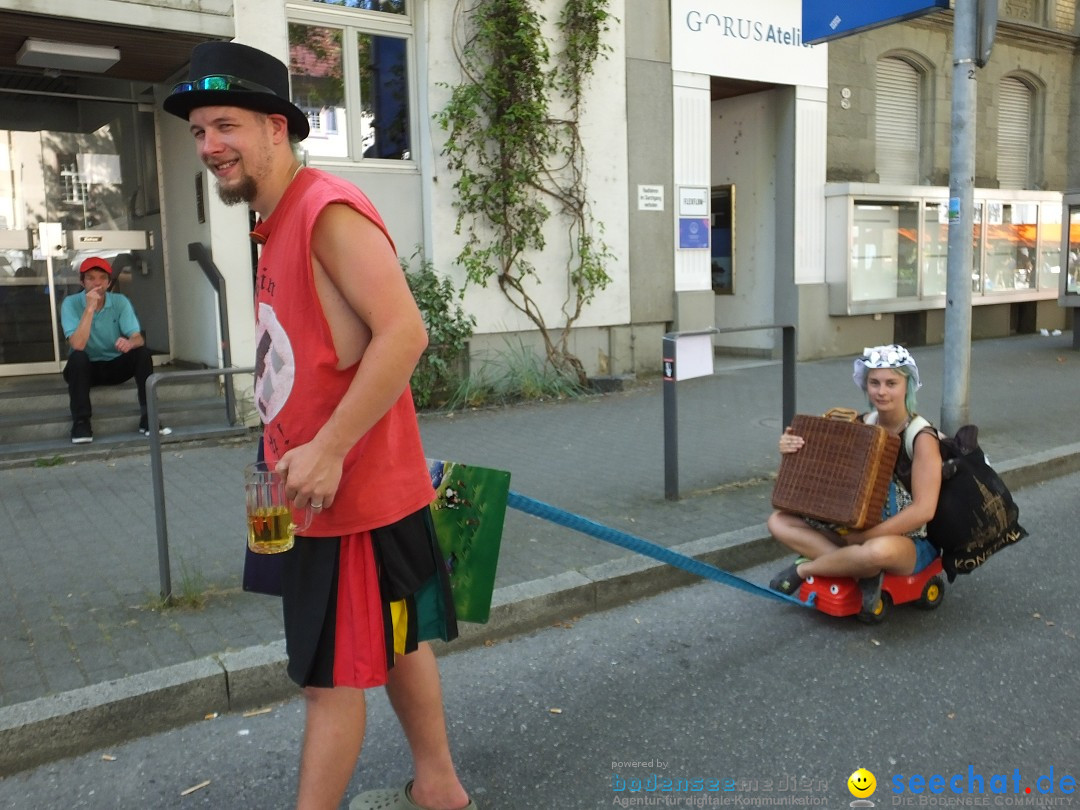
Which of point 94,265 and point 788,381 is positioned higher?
point 94,265

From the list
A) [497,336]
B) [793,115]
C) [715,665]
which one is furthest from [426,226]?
[715,665]

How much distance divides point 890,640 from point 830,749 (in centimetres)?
107

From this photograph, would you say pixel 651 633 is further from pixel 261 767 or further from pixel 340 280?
pixel 340 280

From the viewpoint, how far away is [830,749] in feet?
10.5

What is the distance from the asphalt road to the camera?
301 centimetres

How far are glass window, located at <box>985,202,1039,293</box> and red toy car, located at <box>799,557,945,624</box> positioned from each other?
12.2 m

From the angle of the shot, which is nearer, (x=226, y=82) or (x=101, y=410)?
(x=226, y=82)

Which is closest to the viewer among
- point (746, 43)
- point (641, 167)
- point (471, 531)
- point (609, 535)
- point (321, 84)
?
point (471, 531)

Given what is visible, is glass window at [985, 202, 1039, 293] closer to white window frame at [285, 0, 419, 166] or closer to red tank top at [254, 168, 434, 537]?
white window frame at [285, 0, 419, 166]

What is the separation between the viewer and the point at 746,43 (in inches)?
477

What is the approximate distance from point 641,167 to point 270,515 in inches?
379

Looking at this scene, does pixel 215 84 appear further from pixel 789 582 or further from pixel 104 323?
pixel 104 323

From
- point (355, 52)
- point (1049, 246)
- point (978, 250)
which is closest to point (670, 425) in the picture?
point (355, 52)

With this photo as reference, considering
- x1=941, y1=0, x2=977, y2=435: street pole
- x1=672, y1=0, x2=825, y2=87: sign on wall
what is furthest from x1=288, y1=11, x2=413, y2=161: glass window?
x1=941, y1=0, x2=977, y2=435: street pole
